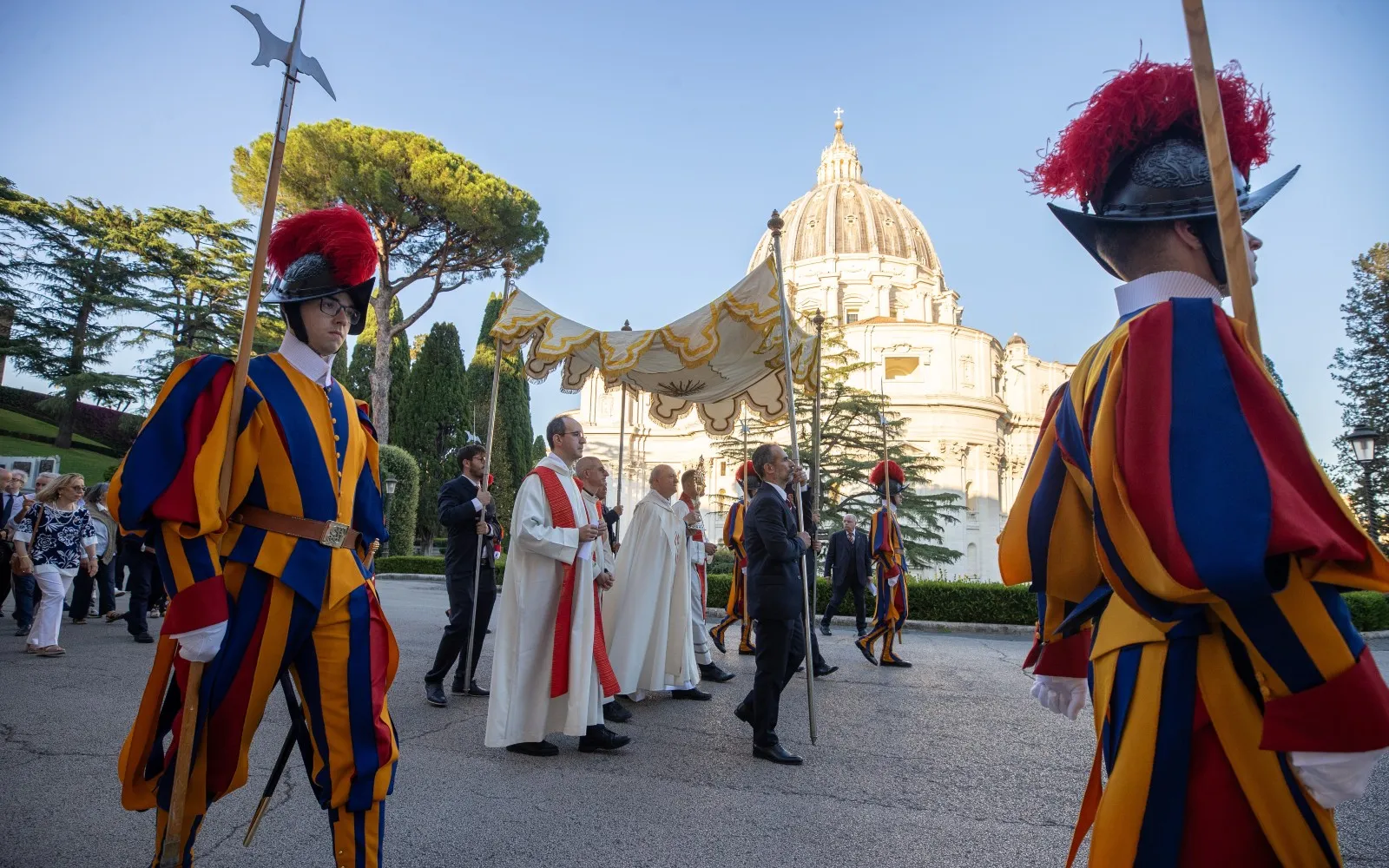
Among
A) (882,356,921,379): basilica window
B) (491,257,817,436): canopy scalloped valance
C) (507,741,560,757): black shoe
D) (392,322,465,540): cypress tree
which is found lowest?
(507,741,560,757): black shoe

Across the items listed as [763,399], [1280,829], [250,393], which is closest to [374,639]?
[250,393]

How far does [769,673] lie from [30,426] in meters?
33.6

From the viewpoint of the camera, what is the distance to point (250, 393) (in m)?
2.63

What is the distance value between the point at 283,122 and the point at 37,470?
23038 millimetres

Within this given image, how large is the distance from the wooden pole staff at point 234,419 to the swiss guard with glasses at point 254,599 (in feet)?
0.11

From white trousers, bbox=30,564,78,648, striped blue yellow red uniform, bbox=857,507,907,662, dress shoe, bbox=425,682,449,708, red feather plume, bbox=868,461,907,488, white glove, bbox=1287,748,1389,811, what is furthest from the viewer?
red feather plume, bbox=868,461,907,488

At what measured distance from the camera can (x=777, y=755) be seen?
4973mm

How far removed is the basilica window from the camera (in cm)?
5550

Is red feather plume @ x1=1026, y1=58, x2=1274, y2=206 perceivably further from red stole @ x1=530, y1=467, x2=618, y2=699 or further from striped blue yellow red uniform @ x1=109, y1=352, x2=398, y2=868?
red stole @ x1=530, y1=467, x2=618, y2=699

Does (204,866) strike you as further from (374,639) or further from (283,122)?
(283,122)

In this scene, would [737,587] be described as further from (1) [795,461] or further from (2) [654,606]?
(1) [795,461]

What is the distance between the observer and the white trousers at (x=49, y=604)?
799 centimetres

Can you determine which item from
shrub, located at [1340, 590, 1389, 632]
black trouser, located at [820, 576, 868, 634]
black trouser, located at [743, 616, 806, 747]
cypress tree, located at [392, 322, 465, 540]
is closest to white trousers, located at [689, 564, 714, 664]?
black trouser, located at [743, 616, 806, 747]

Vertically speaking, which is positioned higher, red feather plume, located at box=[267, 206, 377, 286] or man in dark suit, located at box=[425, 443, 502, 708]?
red feather plume, located at box=[267, 206, 377, 286]
